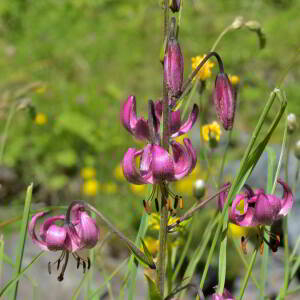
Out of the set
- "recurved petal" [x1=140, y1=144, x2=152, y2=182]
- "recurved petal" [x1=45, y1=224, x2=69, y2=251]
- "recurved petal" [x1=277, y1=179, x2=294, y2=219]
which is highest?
"recurved petal" [x1=140, y1=144, x2=152, y2=182]

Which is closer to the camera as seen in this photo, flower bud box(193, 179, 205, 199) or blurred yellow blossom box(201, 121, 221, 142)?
flower bud box(193, 179, 205, 199)

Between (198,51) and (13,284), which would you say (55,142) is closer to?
(198,51)

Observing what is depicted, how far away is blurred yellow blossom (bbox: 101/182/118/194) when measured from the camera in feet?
13.1

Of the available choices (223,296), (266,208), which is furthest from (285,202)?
(223,296)

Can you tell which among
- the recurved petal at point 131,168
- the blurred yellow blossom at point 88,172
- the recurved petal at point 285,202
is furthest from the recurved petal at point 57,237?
the blurred yellow blossom at point 88,172

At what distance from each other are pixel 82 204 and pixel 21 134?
11.3 ft

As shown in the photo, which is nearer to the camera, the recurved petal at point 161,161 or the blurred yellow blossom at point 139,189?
the recurved petal at point 161,161

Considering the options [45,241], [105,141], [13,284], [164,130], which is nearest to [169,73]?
[164,130]

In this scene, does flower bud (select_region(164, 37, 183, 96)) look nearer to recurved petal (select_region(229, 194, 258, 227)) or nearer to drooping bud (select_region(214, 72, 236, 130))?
drooping bud (select_region(214, 72, 236, 130))

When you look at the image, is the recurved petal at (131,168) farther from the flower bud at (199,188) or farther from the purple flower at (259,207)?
the flower bud at (199,188)

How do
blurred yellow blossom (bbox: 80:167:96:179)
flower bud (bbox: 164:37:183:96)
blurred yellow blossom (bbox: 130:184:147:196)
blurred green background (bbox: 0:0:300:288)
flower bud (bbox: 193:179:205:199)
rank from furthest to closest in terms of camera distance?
1. blurred green background (bbox: 0:0:300:288)
2. blurred yellow blossom (bbox: 80:167:96:179)
3. blurred yellow blossom (bbox: 130:184:147:196)
4. flower bud (bbox: 193:179:205:199)
5. flower bud (bbox: 164:37:183:96)

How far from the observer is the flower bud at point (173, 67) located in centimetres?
115

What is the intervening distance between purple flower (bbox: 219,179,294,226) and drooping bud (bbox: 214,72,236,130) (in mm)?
151

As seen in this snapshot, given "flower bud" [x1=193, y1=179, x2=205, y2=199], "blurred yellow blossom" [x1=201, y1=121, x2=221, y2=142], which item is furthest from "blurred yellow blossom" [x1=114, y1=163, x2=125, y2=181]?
"flower bud" [x1=193, y1=179, x2=205, y2=199]
